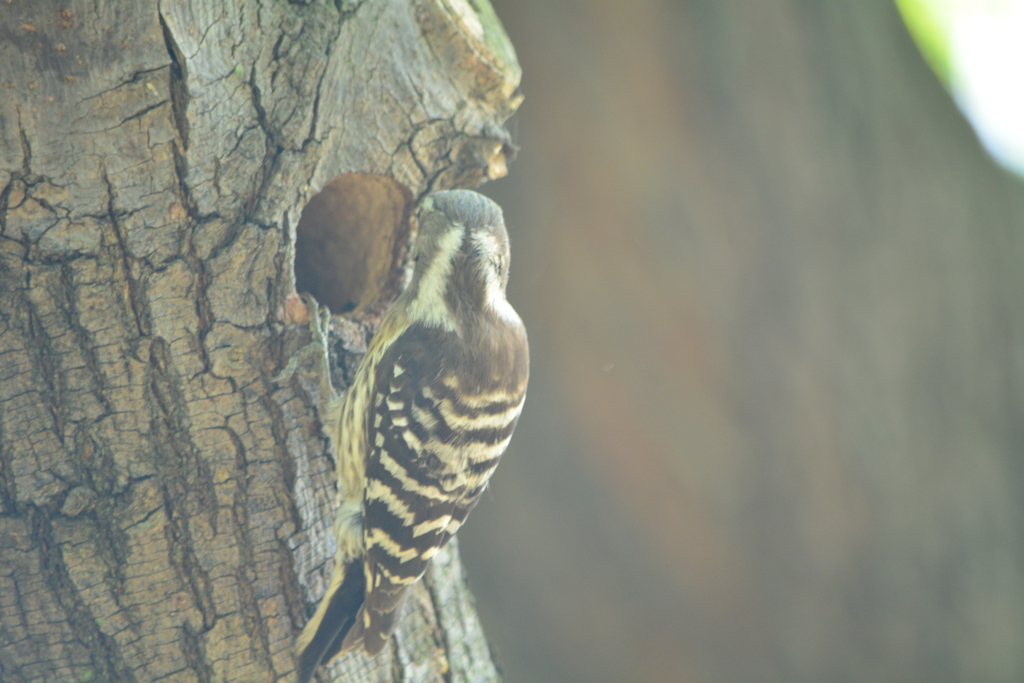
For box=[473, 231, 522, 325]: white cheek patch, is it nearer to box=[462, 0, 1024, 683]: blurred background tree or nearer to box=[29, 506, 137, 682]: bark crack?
box=[462, 0, 1024, 683]: blurred background tree

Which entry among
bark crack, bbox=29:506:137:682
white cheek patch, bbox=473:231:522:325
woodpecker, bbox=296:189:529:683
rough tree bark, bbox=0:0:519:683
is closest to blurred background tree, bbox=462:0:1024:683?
white cheek patch, bbox=473:231:522:325

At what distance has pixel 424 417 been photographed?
2.90 m

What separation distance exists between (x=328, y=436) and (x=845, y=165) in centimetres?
347

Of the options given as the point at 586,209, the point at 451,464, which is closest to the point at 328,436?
the point at 451,464

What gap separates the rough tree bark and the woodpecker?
153 millimetres

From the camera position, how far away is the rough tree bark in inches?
84.4

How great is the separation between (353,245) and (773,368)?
2.62 metres

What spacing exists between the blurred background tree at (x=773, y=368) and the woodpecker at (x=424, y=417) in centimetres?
156

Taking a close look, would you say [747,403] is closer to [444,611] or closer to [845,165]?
[845,165]

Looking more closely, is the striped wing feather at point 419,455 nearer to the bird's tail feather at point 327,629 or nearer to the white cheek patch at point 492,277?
the bird's tail feather at point 327,629

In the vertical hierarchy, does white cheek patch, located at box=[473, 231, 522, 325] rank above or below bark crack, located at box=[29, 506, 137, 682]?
above

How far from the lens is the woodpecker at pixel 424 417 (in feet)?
8.91

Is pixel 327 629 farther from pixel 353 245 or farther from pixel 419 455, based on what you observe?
pixel 353 245

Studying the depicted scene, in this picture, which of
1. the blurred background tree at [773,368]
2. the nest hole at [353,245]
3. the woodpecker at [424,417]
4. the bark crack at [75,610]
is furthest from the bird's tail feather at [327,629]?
the blurred background tree at [773,368]
